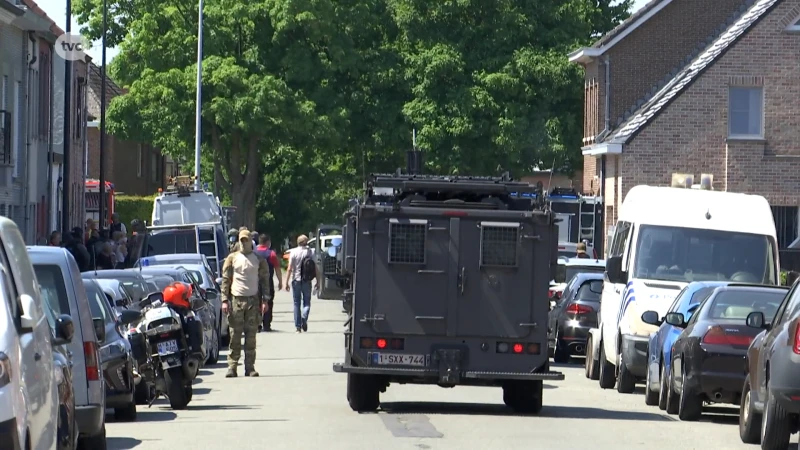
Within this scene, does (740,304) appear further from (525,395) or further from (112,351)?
(112,351)

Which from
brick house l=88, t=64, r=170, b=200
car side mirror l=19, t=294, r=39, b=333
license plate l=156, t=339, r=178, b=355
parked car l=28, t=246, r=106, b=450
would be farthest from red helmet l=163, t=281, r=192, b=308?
brick house l=88, t=64, r=170, b=200

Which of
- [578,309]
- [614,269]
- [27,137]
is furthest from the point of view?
[27,137]

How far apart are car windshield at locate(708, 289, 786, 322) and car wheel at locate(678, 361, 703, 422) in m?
0.69

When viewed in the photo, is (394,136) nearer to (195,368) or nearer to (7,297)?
(195,368)

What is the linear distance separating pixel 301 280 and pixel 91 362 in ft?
65.9

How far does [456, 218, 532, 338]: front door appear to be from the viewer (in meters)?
16.7

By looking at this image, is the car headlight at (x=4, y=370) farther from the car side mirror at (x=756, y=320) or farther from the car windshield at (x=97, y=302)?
the car side mirror at (x=756, y=320)

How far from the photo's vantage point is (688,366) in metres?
16.3

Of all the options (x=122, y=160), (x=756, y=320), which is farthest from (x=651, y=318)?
(x=122, y=160)

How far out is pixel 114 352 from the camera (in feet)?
49.2

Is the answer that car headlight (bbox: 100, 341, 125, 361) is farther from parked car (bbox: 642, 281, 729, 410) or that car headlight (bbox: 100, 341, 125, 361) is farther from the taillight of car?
parked car (bbox: 642, 281, 729, 410)

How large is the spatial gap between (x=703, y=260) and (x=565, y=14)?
39.3m

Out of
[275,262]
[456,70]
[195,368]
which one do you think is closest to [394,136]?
[456,70]

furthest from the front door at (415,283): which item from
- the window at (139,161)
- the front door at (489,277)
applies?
the window at (139,161)
